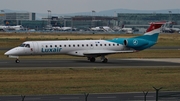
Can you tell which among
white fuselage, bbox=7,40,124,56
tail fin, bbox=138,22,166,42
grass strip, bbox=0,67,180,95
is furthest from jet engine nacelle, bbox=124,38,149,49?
grass strip, bbox=0,67,180,95

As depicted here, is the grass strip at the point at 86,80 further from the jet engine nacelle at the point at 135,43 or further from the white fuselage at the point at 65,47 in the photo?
the jet engine nacelle at the point at 135,43

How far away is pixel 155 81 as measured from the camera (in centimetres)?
3781

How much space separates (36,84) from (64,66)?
1333 cm

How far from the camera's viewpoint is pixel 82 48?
54.3 metres

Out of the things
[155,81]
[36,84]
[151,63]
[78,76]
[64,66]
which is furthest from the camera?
[151,63]

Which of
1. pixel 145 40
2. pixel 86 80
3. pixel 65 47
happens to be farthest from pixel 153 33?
pixel 86 80

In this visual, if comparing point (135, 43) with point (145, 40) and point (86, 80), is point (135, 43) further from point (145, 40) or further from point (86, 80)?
point (86, 80)

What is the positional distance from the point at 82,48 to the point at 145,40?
8.08m

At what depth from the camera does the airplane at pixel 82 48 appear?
53.0 m

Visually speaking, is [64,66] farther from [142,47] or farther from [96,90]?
[96,90]

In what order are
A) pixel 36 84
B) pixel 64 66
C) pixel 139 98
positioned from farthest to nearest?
pixel 64 66, pixel 36 84, pixel 139 98

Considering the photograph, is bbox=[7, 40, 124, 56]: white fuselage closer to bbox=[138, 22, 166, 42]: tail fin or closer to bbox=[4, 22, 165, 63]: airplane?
bbox=[4, 22, 165, 63]: airplane

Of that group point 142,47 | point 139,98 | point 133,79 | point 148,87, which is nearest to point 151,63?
point 142,47

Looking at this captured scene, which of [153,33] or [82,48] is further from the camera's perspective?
[153,33]
